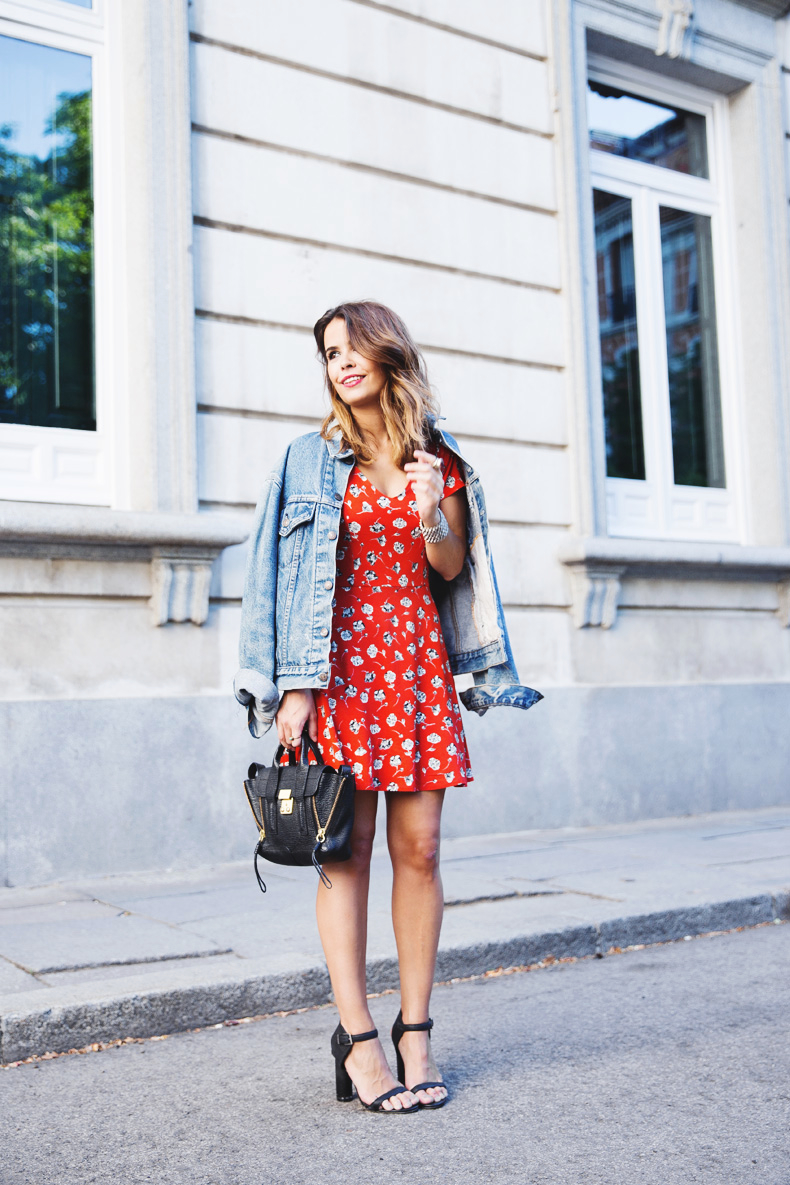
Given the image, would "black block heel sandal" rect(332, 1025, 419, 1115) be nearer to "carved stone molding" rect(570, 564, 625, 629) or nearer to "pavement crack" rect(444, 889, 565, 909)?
"pavement crack" rect(444, 889, 565, 909)

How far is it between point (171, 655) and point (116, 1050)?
2.77 metres

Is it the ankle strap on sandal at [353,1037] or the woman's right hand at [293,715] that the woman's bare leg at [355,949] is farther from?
the woman's right hand at [293,715]

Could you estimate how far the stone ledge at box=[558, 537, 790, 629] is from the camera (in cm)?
734

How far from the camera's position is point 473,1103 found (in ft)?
9.25

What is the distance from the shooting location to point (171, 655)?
5.91 metres

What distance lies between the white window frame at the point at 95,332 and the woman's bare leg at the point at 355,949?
3.60m

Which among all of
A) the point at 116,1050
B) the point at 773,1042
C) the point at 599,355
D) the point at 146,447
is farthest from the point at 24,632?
the point at 599,355

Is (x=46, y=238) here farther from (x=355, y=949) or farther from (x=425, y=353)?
(x=355, y=949)

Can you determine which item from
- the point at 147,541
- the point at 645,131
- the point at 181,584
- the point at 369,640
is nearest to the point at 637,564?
the point at 181,584

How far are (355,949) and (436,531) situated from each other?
1013 mm

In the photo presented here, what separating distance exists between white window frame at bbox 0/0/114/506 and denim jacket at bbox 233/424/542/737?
131 inches

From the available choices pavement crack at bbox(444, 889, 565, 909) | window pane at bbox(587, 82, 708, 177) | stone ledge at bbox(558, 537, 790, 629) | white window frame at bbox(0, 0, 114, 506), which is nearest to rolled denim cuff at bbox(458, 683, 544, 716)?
pavement crack at bbox(444, 889, 565, 909)

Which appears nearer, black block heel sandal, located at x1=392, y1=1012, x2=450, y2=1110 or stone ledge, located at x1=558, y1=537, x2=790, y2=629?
black block heel sandal, located at x1=392, y1=1012, x2=450, y2=1110

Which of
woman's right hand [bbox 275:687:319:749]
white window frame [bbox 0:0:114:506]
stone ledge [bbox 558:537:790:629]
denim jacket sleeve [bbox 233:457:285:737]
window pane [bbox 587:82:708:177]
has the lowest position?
woman's right hand [bbox 275:687:319:749]
